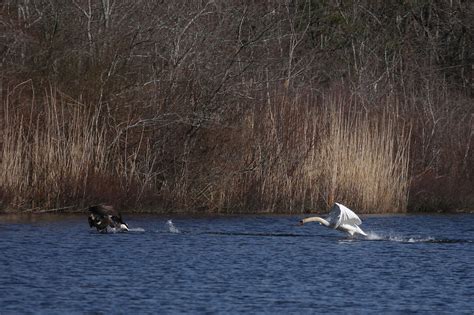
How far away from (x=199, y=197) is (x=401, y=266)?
7224 millimetres

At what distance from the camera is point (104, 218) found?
57.1ft

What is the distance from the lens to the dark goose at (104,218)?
17.3 metres

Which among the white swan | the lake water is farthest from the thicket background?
the white swan

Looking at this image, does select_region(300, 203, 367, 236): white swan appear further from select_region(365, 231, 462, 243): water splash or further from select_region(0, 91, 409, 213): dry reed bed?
select_region(0, 91, 409, 213): dry reed bed

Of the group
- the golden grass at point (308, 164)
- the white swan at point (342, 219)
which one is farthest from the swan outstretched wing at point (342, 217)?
the golden grass at point (308, 164)

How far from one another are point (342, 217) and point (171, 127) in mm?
5540

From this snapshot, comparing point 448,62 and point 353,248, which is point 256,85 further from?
point 448,62

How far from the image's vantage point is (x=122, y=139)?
2159 cm

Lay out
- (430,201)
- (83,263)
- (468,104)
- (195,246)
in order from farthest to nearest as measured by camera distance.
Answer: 1. (468,104)
2. (430,201)
3. (195,246)
4. (83,263)

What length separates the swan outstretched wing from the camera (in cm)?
1722

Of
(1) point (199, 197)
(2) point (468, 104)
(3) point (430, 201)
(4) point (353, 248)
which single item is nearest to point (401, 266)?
(4) point (353, 248)


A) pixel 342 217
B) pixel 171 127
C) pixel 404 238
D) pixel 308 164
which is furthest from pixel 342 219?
pixel 171 127

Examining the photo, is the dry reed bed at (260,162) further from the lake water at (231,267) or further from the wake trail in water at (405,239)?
the wake trail in water at (405,239)

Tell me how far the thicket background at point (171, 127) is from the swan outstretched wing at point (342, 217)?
4.12 meters
